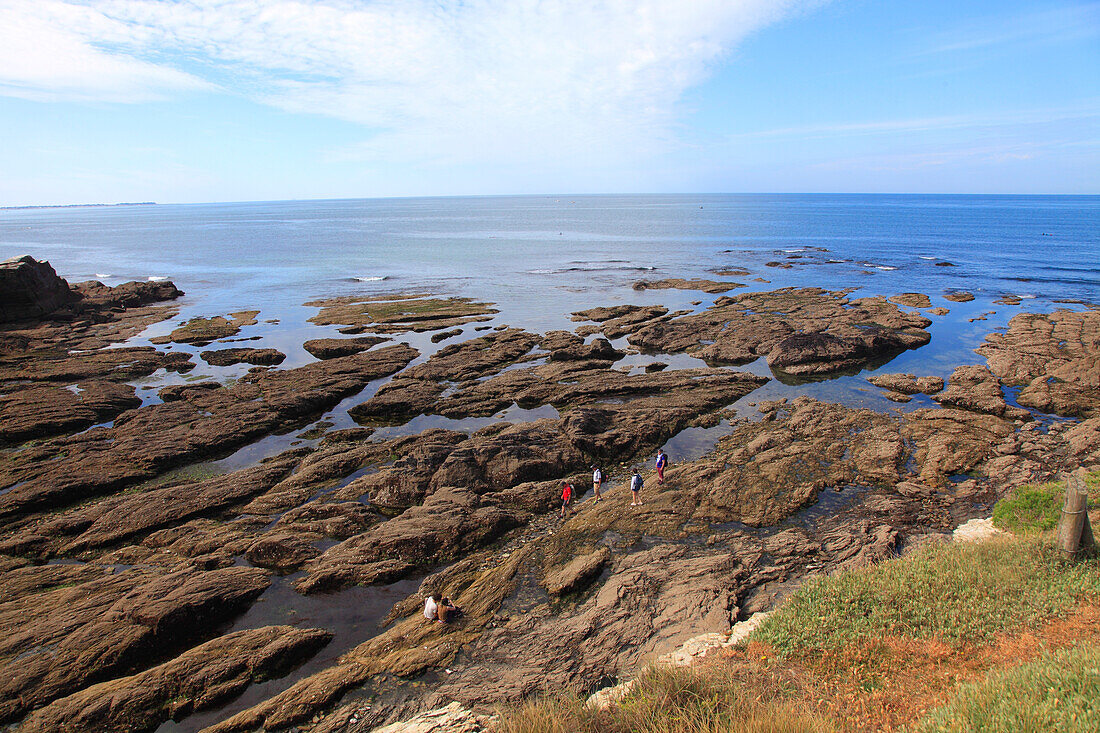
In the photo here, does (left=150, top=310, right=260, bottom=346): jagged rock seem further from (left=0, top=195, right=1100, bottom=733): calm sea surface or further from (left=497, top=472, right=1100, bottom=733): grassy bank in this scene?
(left=497, top=472, right=1100, bottom=733): grassy bank

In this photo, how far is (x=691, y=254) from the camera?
98.1 metres

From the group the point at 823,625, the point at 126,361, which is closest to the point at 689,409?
the point at 823,625

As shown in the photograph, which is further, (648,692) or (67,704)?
(67,704)

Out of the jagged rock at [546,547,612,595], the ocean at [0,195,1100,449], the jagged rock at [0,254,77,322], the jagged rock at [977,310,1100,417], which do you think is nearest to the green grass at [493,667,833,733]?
the jagged rock at [546,547,612,595]

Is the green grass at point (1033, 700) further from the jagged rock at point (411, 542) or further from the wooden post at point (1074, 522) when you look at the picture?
the jagged rock at point (411, 542)

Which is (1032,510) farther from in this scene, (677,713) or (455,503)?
(455,503)

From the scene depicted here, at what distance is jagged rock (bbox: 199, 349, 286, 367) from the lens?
40.5 meters

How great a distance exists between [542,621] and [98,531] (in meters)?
17.3

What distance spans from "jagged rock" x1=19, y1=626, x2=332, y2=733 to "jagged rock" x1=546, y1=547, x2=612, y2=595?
21.5 ft

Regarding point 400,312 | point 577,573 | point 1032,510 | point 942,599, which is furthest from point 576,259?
point 942,599

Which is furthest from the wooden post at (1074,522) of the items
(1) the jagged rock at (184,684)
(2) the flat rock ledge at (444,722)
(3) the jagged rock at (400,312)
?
(3) the jagged rock at (400,312)

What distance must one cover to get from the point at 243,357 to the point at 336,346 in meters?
6.72

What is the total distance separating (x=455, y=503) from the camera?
21.0 meters

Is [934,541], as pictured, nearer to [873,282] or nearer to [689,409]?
[689,409]
